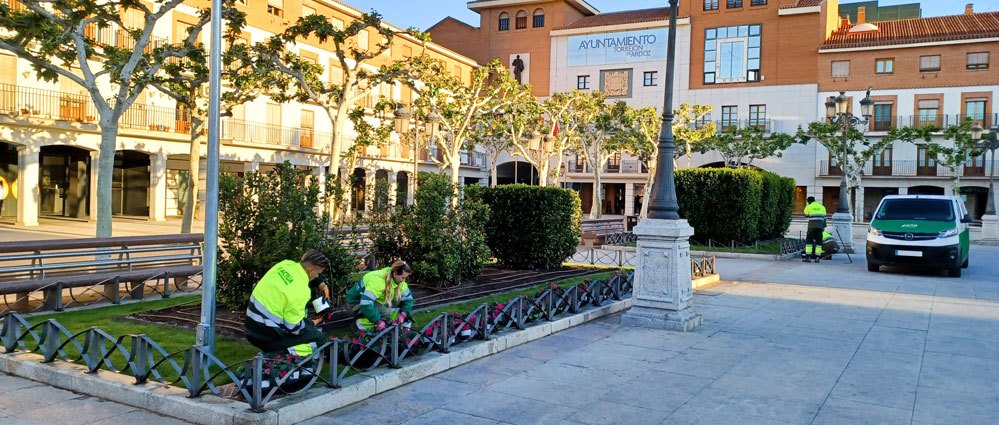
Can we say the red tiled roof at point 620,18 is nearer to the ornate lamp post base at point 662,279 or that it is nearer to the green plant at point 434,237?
the green plant at point 434,237

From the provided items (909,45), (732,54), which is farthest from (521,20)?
(909,45)

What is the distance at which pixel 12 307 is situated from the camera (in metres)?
8.70

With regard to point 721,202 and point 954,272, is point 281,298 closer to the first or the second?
Answer: point 954,272

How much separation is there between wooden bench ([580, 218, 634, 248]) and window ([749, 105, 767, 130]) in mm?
27318

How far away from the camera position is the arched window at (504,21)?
189 ft

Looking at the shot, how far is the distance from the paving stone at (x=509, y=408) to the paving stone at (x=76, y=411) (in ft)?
8.24

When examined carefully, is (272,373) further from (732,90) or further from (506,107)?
(732,90)

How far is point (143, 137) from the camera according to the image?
30.4 m

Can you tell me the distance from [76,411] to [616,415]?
4054 mm

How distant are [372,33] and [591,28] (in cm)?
1934

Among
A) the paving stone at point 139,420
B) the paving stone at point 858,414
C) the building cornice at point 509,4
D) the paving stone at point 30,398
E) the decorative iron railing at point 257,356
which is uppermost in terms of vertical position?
the building cornice at point 509,4

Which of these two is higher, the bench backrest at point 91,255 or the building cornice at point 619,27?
the building cornice at point 619,27

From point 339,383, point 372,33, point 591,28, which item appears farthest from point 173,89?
point 591,28

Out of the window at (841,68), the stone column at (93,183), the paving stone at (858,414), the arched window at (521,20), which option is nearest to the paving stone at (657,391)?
the paving stone at (858,414)
